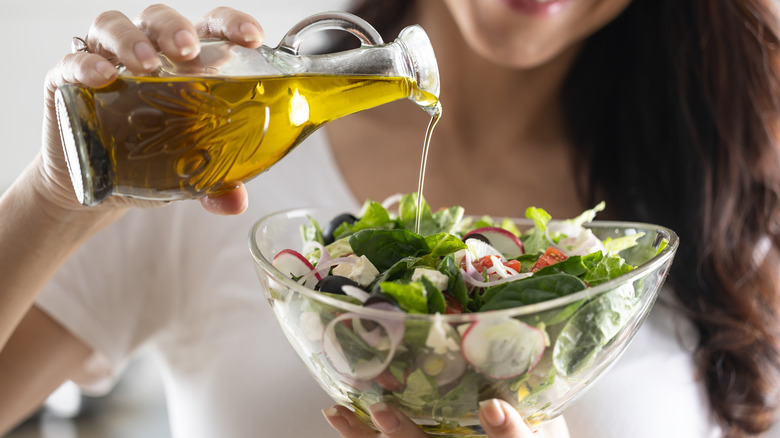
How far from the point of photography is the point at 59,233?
39.9 inches

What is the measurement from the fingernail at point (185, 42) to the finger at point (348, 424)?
0.40 metres

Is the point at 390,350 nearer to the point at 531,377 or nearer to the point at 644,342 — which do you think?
the point at 531,377

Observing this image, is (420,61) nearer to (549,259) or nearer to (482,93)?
(549,259)

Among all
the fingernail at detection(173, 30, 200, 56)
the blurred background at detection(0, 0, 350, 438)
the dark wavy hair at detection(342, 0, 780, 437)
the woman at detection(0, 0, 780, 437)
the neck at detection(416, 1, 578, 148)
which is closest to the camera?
the fingernail at detection(173, 30, 200, 56)

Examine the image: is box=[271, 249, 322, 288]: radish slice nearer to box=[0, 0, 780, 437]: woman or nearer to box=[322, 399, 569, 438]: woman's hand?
box=[322, 399, 569, 438]: woman's hand

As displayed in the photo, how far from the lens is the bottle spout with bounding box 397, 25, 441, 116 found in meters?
0.83

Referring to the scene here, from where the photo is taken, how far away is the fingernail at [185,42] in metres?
0.73

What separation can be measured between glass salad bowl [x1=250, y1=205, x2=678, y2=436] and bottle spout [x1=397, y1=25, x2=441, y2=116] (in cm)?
26

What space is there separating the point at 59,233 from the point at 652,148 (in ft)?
4.35

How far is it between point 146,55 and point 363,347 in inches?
13.8

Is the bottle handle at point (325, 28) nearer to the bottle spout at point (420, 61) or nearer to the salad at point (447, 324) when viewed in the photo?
the bottle spout at point (420, 61)

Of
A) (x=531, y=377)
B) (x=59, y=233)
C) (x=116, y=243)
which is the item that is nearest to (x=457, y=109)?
(x=116, y=243)

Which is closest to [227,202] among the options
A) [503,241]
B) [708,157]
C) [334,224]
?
[334,224]

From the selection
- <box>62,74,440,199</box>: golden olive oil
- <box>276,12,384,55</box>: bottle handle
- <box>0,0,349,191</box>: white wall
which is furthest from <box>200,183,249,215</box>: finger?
<box>0,0,349,191</box>: white wall
